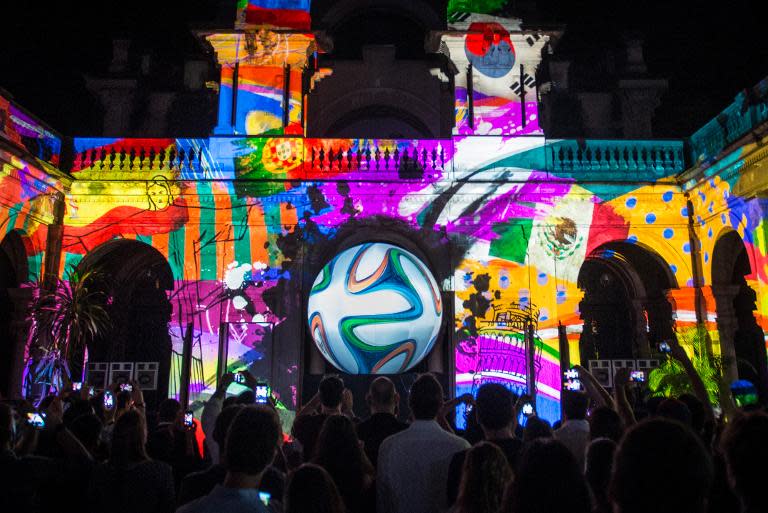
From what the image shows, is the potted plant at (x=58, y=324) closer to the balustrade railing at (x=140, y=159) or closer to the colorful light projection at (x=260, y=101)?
the balustrade railing at (x=140, y=159)

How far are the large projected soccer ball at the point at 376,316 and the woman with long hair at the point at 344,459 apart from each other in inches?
358

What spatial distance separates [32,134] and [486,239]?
9499mm

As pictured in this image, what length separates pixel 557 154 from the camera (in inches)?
521

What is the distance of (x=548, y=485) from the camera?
2.08 metres

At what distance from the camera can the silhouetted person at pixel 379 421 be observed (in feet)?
13.9

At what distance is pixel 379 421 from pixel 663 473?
266 centimetres

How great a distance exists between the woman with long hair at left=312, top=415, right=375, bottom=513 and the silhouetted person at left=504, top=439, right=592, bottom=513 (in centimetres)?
144

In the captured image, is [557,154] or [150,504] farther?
[557,154]

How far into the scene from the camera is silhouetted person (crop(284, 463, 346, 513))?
2260 millimetres

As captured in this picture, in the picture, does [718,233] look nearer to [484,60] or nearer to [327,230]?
[484,60]

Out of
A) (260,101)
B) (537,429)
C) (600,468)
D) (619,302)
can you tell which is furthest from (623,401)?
(619,302)

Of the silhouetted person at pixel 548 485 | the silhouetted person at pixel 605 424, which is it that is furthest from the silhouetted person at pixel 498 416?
the silhouetted person at pixel 548 485

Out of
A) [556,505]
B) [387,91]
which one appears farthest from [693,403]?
[387,91]

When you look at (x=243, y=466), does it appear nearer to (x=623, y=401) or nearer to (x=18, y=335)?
(x=623, y=401)
